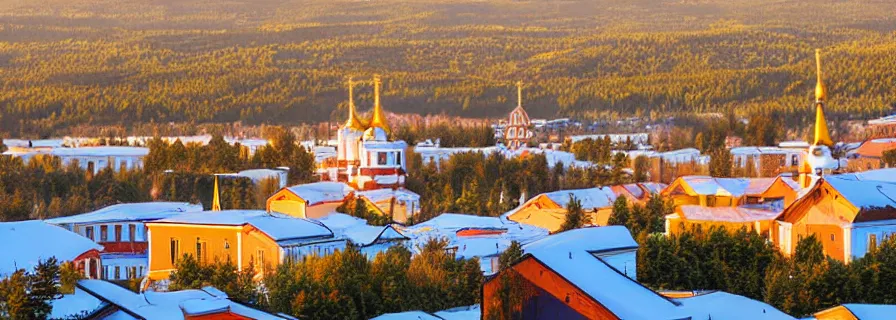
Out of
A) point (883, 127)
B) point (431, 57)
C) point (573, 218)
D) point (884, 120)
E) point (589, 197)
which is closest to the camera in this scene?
point (573, 218)

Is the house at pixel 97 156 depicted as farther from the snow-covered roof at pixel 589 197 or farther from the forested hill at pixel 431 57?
the snow-covered roof at pixel 589 197

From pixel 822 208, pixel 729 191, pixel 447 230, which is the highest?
pixel 729 191

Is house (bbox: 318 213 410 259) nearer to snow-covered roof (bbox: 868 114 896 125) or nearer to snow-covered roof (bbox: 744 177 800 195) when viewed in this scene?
snow-covered roof (bbox: 744 177 800 195)

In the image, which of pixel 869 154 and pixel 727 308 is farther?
pixel 869 154

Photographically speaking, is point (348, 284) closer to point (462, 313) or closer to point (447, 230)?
point (462, 313)

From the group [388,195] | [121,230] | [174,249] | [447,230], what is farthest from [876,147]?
[174,249]

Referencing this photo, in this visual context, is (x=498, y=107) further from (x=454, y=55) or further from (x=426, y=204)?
(x=426, y=204)

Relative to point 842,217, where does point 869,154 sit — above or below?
above
